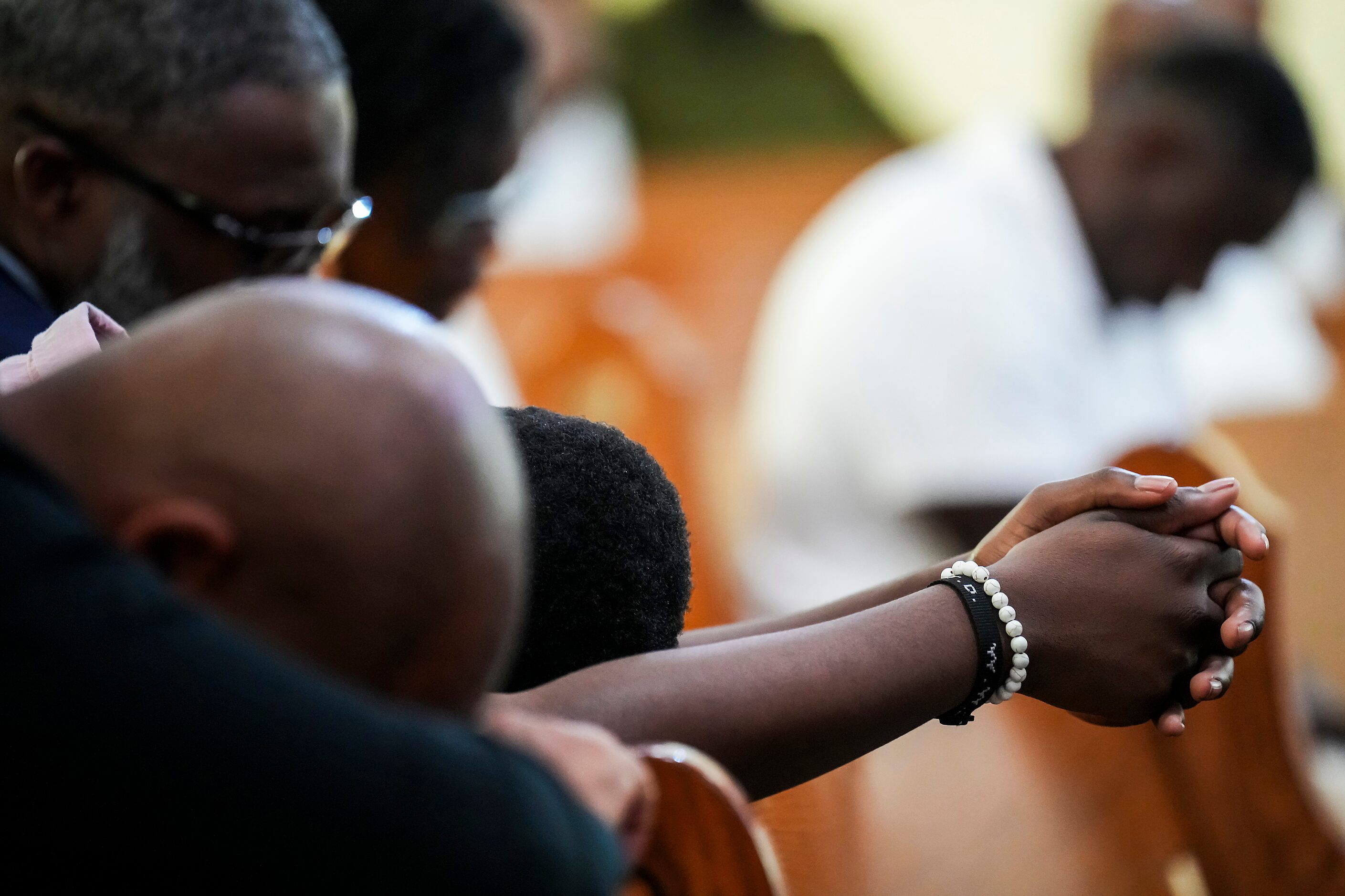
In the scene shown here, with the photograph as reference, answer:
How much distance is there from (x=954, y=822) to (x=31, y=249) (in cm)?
93

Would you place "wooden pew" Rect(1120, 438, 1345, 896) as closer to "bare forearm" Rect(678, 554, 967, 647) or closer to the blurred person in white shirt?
"bare forearm" Rect(678, 554, 967, 647)

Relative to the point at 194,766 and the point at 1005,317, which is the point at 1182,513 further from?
the point at 1005,317

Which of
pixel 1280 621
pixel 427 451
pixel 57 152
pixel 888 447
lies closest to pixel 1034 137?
pixel 888 447

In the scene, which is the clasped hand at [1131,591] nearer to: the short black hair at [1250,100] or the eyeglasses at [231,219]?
the eyeglasses at [231,219]

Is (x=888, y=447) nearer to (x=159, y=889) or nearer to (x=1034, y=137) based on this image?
(x=1034, y=137)

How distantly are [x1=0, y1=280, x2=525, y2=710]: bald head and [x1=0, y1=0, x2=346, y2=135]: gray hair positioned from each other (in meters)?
0.69

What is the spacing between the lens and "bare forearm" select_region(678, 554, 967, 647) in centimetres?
90

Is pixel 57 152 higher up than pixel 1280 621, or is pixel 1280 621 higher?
pixel 57 152

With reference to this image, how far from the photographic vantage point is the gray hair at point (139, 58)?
1.15 meters

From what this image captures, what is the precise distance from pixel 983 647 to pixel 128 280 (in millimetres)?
796

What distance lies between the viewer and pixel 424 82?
1636mm

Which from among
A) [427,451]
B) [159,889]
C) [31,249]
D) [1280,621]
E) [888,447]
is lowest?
[888,447]

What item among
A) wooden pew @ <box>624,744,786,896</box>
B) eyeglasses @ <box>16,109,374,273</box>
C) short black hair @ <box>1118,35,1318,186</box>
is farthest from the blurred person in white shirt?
wooden pew @ <box>624,744,786,896</box>

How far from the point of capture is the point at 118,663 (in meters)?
0.48
